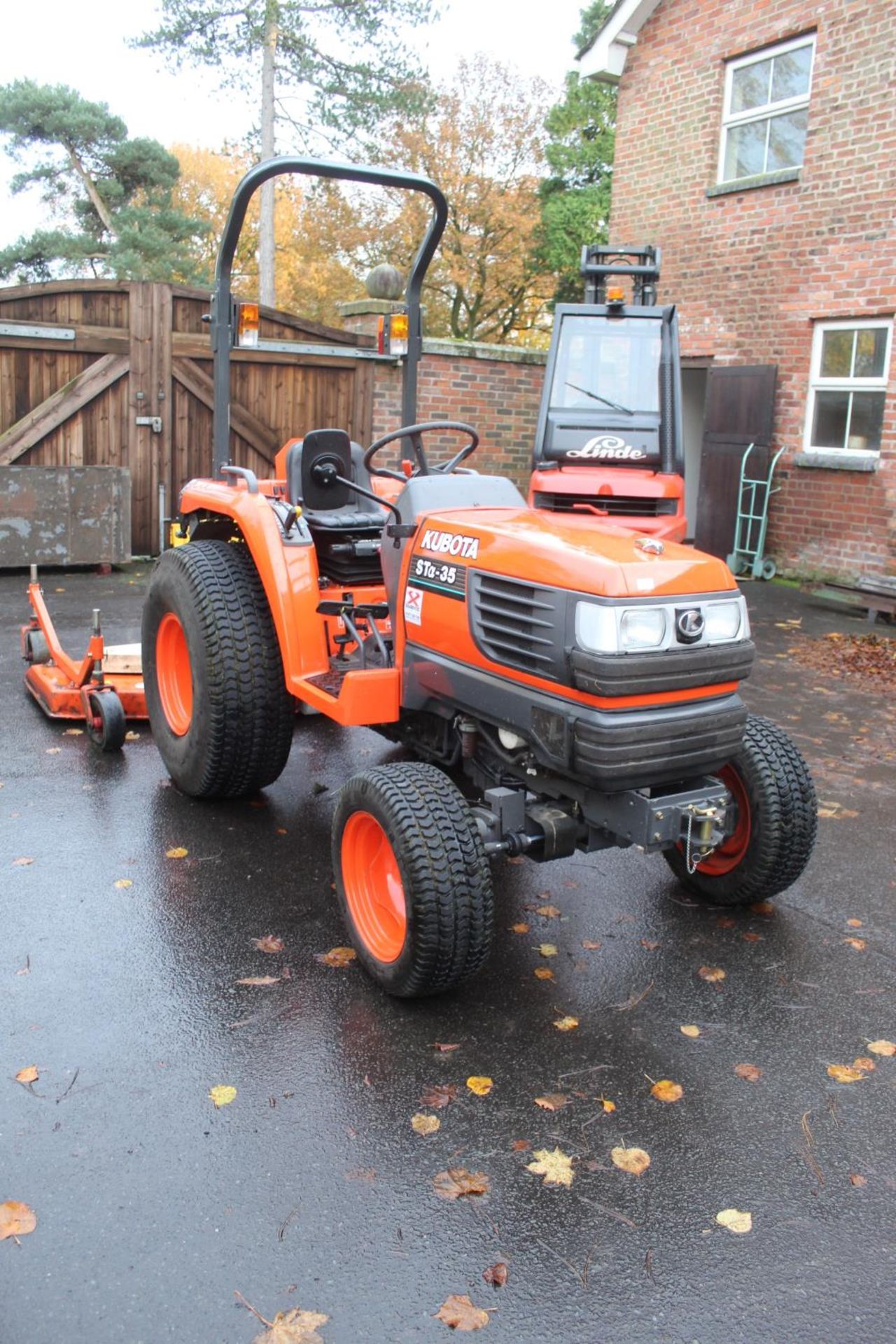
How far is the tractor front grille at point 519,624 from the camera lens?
2873 mm

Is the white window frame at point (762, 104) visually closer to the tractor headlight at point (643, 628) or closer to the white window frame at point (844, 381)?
the white window frame at point (844, 381)

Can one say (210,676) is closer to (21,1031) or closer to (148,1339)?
(21,1031)

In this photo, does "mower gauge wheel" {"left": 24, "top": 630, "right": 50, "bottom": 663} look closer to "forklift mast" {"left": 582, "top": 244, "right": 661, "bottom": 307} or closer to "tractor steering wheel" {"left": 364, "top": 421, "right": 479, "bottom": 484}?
"tractor steering wheel" {"left": 364, "top": 421, "right": 479, "bottom": 484}

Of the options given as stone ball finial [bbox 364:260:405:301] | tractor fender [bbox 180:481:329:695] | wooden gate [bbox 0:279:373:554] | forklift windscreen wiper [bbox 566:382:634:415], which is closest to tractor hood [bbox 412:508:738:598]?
tractor fender [bbox 180:481:329:695]

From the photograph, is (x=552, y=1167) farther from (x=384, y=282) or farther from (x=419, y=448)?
(x=384, y=282)

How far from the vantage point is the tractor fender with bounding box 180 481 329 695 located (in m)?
3.89

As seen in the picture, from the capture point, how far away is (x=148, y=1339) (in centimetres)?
196

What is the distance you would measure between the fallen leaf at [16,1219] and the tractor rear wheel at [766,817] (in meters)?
2.16

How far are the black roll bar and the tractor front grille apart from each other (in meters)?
1.76

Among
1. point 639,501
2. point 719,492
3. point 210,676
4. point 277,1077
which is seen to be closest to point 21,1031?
point 277,1077

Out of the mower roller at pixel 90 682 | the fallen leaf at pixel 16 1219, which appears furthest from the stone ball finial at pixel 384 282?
the fallen leaf at pixel 16 1219

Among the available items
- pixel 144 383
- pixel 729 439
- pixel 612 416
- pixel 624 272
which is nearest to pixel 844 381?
pixel 729 439

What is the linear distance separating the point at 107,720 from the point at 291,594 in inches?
60.0

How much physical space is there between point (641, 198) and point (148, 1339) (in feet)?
40.7
